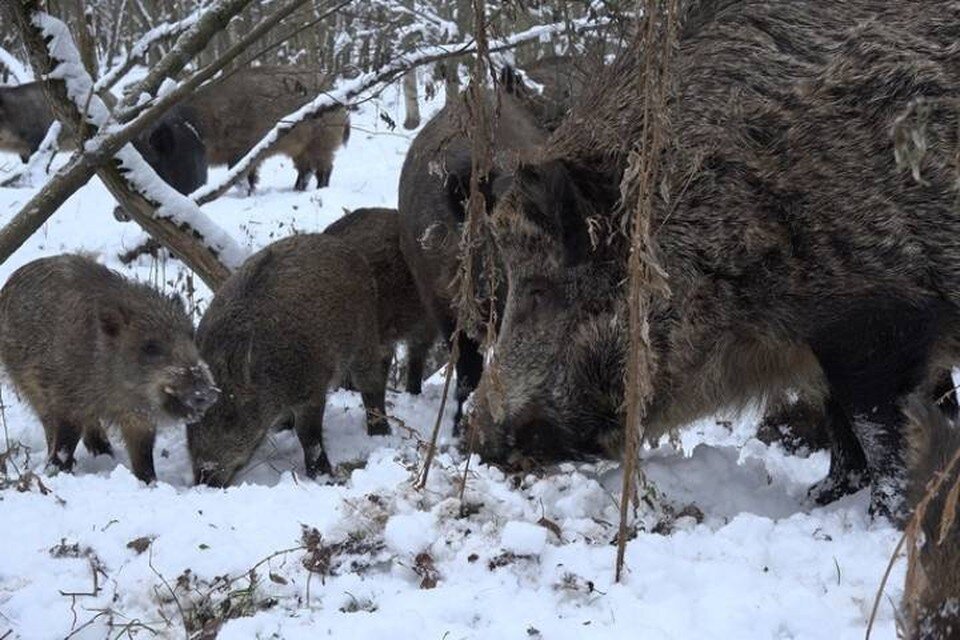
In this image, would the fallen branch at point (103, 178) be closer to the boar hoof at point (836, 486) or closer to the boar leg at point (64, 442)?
the boar leg at point (64, 442)

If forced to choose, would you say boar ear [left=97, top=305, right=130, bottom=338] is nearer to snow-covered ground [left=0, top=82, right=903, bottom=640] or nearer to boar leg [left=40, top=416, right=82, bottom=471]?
boar leg [left=40, top=416, right=82, bottom=471]

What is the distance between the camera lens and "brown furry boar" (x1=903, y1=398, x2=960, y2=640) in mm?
2590

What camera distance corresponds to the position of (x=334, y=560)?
395 cm

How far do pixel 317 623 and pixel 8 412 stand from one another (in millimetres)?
4749

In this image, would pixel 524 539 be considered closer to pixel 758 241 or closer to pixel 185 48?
pixel 758 241

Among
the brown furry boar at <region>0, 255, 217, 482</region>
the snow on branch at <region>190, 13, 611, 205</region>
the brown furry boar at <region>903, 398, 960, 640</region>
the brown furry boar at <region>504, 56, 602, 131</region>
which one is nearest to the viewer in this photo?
the brown furry boar at <region>903, 398, 960, 640</region>

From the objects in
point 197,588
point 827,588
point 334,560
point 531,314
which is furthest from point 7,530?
point 827,588

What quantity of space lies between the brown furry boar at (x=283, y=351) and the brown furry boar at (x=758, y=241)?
1778mm

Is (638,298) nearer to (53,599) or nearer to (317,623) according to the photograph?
(317,623)

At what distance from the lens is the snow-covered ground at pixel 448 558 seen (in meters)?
3.46

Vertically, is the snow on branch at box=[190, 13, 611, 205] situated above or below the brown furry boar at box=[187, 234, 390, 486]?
above

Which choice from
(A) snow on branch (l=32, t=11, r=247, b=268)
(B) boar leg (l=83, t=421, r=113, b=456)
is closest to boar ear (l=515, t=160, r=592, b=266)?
(A) snow on branch (l=32, t=11, r=247, b=268)

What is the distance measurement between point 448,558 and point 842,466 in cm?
190

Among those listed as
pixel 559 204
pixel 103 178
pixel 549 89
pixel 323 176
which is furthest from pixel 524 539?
pixel 323 176
